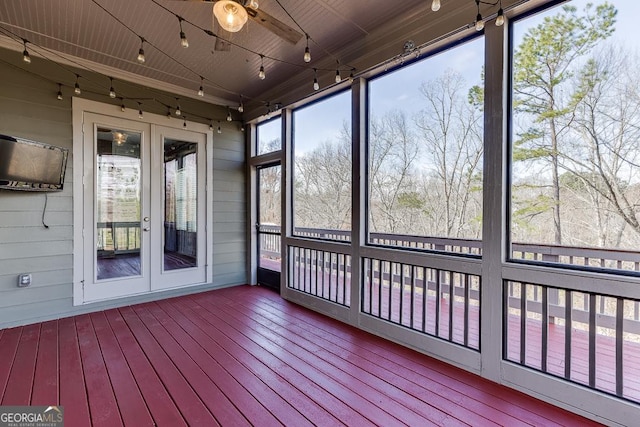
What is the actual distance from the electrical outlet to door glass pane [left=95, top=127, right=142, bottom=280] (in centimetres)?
63

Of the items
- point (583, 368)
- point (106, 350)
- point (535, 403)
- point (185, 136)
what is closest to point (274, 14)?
point (185, 136)

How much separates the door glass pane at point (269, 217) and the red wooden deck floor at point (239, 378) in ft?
5.80

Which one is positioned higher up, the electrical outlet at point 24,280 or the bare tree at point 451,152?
the bare tree at point 451,152

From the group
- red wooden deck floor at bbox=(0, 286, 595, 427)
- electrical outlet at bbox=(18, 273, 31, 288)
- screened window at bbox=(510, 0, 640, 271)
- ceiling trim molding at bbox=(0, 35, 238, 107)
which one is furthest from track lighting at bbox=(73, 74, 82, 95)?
screened window at bbox=(510, 0, 640, 271)

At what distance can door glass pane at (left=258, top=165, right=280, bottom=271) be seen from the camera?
4.95 meters

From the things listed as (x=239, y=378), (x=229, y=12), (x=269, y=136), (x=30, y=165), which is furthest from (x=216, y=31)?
(x=239, y=378)

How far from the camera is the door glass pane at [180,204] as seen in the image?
4445 mm

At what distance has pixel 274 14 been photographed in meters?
2.82

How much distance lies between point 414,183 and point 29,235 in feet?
15.1

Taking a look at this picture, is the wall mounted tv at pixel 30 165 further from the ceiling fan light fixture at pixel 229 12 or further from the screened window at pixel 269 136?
the ceiling fan light fixture at pixel 229 12

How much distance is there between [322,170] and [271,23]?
9.29 feet

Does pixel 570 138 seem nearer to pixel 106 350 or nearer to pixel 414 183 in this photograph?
pixel 414 183

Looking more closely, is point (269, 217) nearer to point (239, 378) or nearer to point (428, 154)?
point (428, 154)

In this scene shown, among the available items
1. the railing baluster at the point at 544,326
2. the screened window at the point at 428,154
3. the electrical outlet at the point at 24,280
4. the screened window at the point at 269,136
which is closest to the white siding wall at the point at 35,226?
the electrical outlet at the point at 24,280
